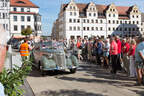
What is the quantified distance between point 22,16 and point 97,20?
90.7 feet

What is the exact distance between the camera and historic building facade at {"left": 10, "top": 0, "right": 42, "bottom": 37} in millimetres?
59031

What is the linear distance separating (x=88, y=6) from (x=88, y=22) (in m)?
6.17

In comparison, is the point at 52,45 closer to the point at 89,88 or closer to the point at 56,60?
the point at 56,60

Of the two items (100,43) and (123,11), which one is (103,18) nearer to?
(123,11)

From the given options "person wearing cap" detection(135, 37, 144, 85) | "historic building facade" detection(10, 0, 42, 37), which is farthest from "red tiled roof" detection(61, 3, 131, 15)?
"person wearing cap" detection(135, 37, 144, 85)

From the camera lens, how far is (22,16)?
59562 millimetres

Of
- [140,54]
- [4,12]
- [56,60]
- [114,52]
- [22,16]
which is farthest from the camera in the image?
[22,16]

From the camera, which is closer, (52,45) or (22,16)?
(52,45)

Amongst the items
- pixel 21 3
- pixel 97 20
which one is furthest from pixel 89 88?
pixel 97 20

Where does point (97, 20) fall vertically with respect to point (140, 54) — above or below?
above

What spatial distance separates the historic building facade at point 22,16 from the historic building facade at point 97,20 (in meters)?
11.3

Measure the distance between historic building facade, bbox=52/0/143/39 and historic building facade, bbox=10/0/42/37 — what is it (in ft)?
37.0

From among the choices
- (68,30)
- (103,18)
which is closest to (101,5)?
(103,18)

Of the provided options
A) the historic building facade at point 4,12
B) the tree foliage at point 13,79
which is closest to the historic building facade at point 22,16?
the historic building facade at point 4,12
